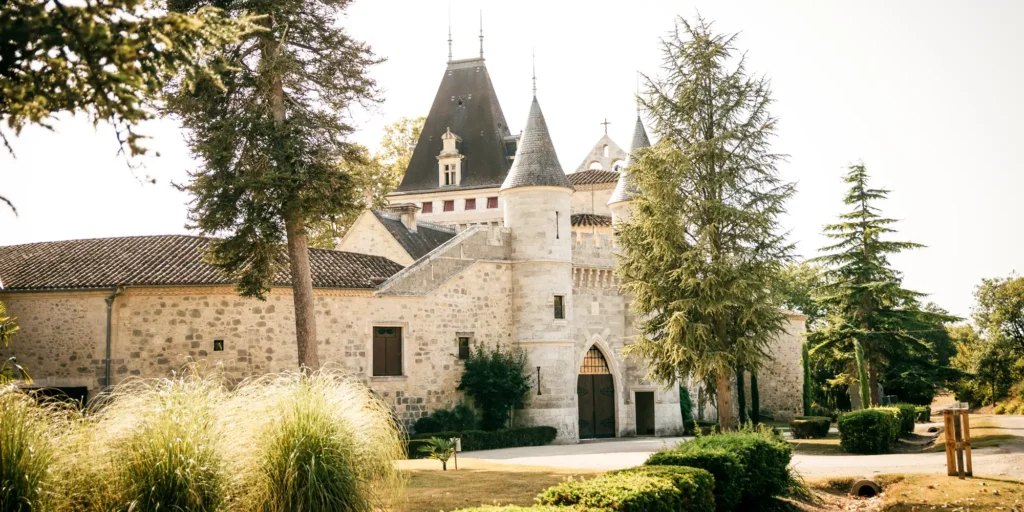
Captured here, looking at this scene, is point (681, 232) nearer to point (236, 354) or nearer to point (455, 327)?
point (455, 327)

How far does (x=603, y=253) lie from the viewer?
29.2 meters

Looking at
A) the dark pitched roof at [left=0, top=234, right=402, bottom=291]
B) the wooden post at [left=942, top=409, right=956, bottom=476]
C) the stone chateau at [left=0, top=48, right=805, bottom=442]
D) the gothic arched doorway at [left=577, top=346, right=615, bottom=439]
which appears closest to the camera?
the wooden post at [left=942, top=409, right=956, bottom=476]

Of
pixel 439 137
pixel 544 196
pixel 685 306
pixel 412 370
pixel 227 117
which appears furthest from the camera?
pixel 439 137

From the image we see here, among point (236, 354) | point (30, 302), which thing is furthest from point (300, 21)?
point (30, 302)

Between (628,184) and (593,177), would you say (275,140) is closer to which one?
(628,184)

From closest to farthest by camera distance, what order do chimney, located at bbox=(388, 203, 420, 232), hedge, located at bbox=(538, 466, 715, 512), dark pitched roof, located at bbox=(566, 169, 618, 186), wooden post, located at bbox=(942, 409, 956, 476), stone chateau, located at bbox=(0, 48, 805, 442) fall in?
hedge, located at bbox=(538, 466, 715, 512), wooden post, located at bbox=(942, 409, 956, 476), stone chateau, located at bbox=(0, 48, 805, 442), chimney, located at bbox=(388, 203, 420, 232), dark pitched roof, located at bbox=(566, 169, 618, 186)

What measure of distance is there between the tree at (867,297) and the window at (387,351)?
17.3 metres

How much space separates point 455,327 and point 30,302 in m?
10.7

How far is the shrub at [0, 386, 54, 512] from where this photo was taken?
7.33 meters

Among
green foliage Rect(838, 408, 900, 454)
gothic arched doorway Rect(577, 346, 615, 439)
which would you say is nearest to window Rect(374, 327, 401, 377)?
gothic arched doorway Rect(577, 346, 615, 439)

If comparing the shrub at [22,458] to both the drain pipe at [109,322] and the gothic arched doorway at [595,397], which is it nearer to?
the drain pipe at [109,322]

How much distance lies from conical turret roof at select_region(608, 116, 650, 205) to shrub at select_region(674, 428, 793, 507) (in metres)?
9.41

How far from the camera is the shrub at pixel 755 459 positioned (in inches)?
499

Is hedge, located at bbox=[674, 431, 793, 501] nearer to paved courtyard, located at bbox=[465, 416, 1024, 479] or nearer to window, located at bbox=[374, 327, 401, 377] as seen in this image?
paved courtyard, located at bbox=[465, 416, 1024, 479]
